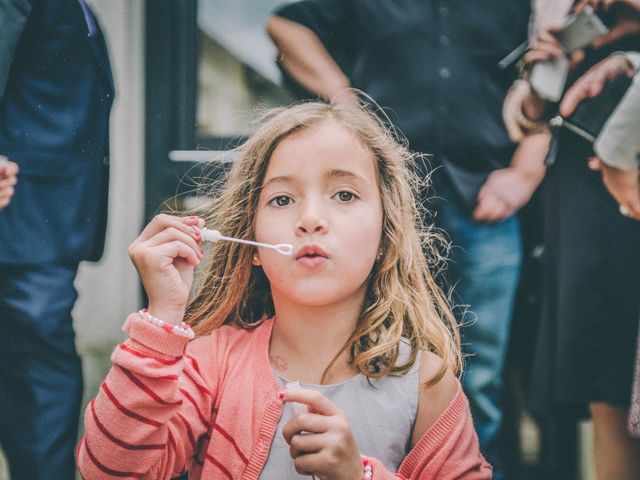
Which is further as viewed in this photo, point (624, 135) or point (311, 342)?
point (624, 135)

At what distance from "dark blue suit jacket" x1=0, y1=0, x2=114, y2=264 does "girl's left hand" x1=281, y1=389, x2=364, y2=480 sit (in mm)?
→ 685

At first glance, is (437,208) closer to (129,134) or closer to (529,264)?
(529,264)

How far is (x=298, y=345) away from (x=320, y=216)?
226 mm

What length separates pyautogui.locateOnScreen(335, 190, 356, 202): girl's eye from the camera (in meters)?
1.18

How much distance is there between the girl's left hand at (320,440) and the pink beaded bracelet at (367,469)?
1.3 inches

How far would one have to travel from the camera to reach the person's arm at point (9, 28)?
4.42 ft

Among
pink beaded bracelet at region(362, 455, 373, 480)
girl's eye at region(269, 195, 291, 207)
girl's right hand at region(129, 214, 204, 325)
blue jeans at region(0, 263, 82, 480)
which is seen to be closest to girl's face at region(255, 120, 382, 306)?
girl's eye at region(269, 195, 291, 207)

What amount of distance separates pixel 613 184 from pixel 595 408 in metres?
0.47

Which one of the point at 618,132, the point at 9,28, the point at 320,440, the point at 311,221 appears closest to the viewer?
the point at 320,440

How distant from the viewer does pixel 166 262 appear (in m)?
1.07

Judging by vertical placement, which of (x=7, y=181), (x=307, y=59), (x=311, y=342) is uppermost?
(x=307, y=59)

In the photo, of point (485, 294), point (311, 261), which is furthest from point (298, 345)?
point (485, 294)

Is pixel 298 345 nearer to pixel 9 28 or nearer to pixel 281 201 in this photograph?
pixel 281 201

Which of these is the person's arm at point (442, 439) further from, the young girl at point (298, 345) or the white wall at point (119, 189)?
the white wall at point (119, 189)
